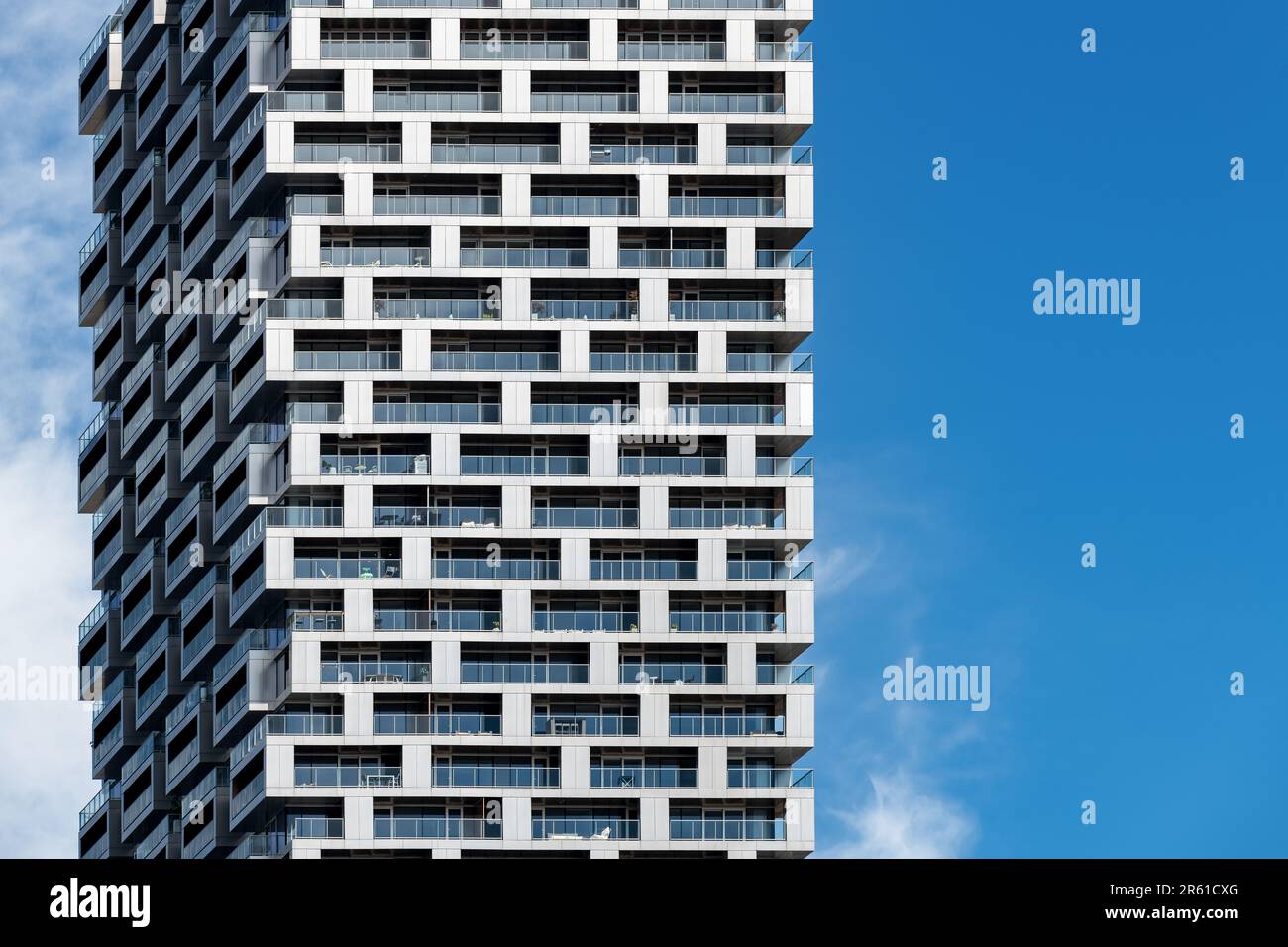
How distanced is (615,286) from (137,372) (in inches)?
1576

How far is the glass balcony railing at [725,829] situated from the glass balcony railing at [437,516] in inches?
752

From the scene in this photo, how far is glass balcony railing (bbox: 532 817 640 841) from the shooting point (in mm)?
160500

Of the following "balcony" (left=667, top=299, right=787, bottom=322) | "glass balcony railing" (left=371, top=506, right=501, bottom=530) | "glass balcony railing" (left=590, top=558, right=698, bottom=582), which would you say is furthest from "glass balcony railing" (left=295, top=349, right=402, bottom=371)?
"glass balcony railing" (left=590, top=558, right=698, bottom=582)

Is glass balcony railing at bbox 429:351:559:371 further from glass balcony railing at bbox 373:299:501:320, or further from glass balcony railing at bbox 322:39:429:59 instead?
glass balcony railing at bbox 322:39:429:59

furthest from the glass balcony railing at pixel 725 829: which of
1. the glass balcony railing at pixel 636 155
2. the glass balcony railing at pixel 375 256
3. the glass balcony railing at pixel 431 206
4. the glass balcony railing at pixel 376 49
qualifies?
the glass balcony railing at pixel 376 49

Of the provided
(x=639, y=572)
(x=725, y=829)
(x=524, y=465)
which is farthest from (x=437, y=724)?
(x=725, y=829)

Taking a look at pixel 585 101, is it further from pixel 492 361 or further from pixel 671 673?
pixel 671 673

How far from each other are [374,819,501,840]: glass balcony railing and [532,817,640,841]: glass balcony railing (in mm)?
2414

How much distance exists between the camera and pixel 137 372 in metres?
198

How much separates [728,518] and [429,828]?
78.4 ft
